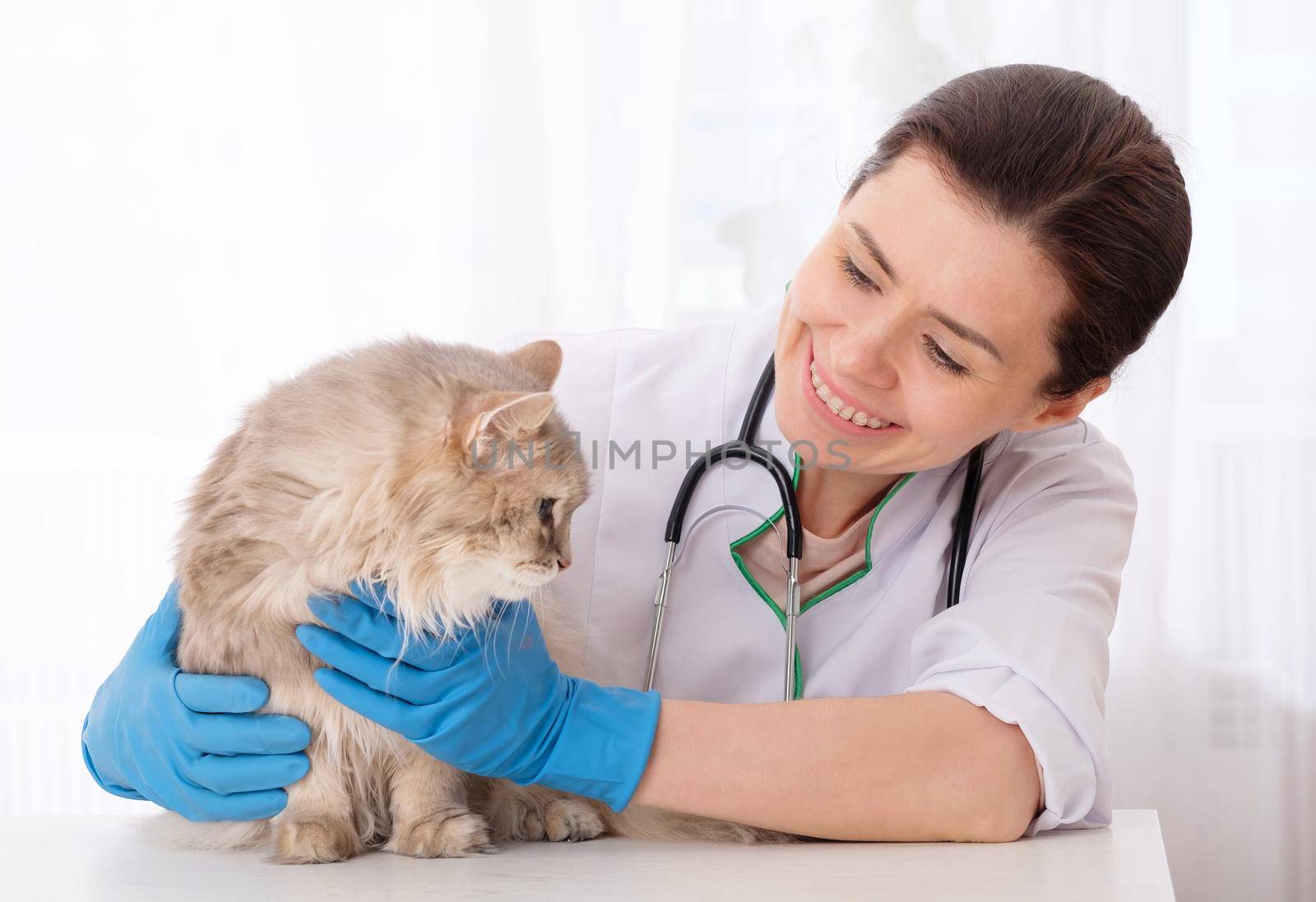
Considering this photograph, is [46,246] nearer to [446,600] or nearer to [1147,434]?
[446,600]

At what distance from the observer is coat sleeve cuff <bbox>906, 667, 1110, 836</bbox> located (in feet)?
3.95

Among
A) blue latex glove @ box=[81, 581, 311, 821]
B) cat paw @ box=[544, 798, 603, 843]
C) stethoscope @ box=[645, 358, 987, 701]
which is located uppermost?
stethoscope @ box=[645, 358, 987, 701]

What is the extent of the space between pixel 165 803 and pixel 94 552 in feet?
5.33

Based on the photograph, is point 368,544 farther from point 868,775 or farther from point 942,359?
point 942,359

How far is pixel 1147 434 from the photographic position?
238cm

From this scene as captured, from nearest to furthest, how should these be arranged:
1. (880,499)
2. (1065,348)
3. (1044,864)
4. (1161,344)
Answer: (1044,864), (1065,348), (880,499), (1161,344)

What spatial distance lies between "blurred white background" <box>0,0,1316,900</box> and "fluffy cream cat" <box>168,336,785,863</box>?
1372 mm

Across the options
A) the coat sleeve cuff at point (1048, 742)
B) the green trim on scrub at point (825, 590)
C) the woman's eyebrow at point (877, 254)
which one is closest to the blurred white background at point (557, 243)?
the green trim on scrub at point (825, 590)

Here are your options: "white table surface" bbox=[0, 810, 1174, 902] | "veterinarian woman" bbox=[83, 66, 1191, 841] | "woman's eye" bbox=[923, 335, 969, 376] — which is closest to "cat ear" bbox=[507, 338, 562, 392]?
"veterinarian woman" bbox=[83, 66, 1191, 841]

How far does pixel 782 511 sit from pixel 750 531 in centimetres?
6

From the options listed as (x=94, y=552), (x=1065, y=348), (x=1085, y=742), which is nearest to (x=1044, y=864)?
(x=1085, y=742)

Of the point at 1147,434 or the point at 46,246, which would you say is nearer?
the point at 1147,434

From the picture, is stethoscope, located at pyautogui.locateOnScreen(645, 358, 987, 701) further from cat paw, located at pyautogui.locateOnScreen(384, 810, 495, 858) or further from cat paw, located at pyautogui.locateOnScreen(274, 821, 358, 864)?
cat paw, located at pyautogui.locateOnScreen(274, 821, 358, 864)

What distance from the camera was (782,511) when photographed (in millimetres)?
1582
